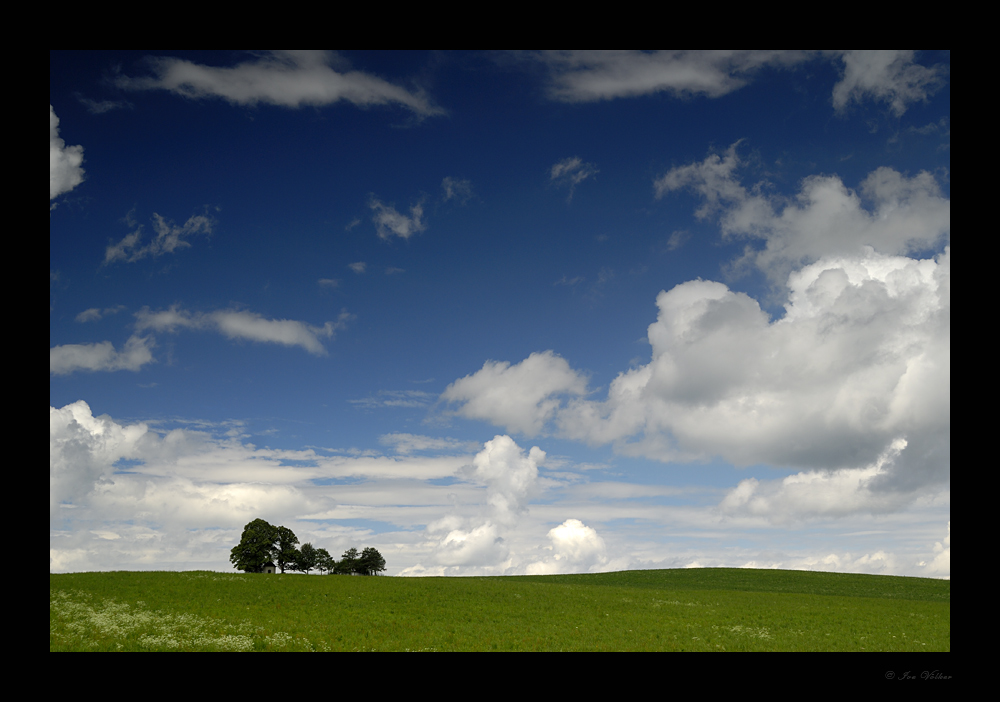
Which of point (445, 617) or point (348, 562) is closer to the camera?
point (445, 617)

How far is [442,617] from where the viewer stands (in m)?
35.2

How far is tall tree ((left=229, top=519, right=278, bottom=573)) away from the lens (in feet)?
223

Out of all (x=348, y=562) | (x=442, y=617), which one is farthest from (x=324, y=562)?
(x=442, y=617)

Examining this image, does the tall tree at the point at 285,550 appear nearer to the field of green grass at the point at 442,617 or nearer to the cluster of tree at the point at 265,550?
the cluster of tree at the point at 265,550

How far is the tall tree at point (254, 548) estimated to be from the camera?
68.0 m

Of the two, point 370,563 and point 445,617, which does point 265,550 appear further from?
point 445,617

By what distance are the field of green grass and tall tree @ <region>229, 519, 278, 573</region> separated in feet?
65.4

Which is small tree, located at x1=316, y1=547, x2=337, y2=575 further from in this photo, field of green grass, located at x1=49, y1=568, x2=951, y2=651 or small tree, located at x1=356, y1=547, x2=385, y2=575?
field of green grass, located at x1=49, y1=568, x2=951, y2=651

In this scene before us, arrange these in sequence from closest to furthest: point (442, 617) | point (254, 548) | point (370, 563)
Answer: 1. point (442, 617)
2. point (254, 548)
3. point (370, 563)

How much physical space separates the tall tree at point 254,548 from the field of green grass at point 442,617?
19.9 meters

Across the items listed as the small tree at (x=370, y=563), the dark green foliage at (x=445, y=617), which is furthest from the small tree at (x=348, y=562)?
the dark green foliage at (x=445, y=617)

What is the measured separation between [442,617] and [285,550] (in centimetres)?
4325
